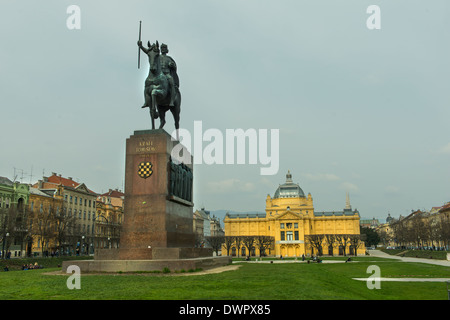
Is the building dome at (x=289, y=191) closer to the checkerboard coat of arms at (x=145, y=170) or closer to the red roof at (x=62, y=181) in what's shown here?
the red roof at (x=62, y=181)

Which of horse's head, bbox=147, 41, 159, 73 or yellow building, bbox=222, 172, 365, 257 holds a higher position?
horse's head, bbox=147, 41, 159, 73

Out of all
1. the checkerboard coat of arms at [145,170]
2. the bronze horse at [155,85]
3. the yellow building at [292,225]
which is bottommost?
the yellow building at [292,225]

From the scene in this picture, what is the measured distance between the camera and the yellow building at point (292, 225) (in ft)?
386

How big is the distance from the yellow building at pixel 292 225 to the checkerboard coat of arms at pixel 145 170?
93.9 m

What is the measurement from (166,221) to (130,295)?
9132 mm

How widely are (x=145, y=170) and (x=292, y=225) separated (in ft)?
344

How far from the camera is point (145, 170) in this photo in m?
20.0

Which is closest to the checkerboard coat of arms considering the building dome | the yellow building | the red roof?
the red roof

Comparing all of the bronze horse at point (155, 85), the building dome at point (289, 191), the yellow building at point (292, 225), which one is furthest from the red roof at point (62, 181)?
the bronze horse at point (155, 85)

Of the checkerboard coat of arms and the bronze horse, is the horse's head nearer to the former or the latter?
the bronze horse

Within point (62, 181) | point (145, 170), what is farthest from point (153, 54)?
point (62, 181)

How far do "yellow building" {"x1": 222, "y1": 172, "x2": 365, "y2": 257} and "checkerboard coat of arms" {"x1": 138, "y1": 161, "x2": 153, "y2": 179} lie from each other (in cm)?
9395

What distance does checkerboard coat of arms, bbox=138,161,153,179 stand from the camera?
1988 centimetres
